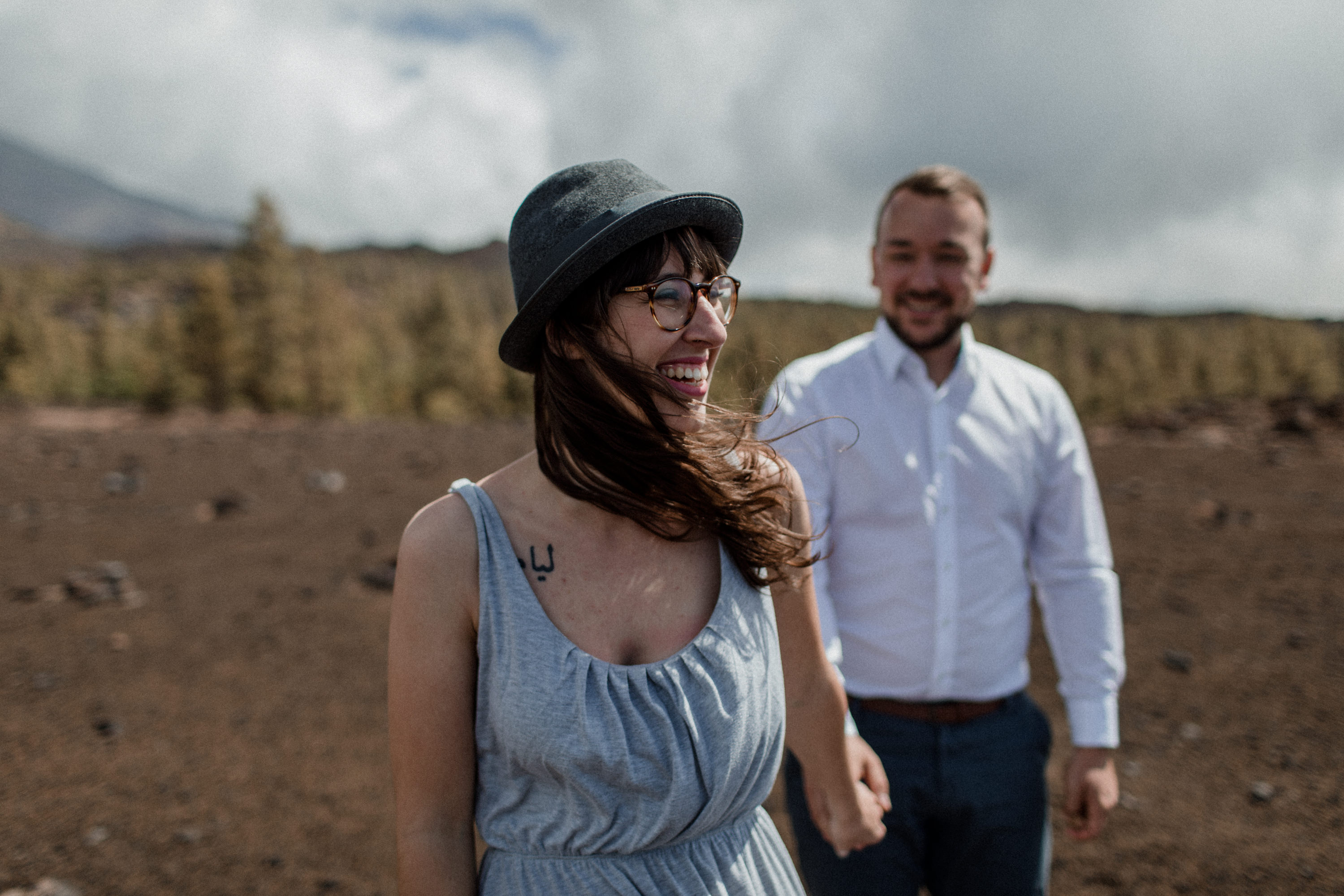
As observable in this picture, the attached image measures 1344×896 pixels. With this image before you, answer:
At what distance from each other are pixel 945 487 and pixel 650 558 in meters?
1.32

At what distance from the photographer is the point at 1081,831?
8.38 ft

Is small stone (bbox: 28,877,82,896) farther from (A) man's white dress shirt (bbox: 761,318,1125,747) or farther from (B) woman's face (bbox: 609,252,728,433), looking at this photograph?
(B) woman's face (bbox: 609,252,728,433)

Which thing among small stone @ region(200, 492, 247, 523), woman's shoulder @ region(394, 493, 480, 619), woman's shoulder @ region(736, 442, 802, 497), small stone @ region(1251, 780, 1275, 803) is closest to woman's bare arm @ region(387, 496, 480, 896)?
woman's shoulder @ region(394, 493, 480, 619)

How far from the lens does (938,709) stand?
259 cm

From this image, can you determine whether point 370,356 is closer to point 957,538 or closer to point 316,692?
point 316,692

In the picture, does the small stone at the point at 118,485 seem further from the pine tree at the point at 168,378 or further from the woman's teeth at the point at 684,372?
the pine tree at the point at 168,378

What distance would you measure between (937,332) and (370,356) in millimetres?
52488

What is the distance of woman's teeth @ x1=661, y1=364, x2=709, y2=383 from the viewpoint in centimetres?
163

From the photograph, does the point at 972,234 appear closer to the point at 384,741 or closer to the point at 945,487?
the point at 945,487

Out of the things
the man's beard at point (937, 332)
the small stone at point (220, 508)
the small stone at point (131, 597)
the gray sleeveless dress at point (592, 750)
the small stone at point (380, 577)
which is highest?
the man's beard at point (937, 332)

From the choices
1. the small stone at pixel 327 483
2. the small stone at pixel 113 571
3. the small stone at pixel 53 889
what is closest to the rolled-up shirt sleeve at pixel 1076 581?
the small stone at pixel 53 889

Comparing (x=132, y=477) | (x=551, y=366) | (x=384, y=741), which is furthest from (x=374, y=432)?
(x=551, y=366)

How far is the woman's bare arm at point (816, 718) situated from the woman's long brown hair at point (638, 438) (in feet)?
0.55

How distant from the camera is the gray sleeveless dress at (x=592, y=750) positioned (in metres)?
1.49
